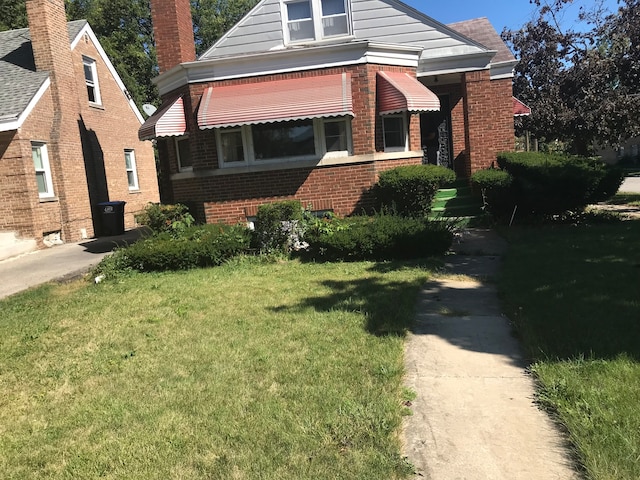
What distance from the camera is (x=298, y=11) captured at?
39.3 feet

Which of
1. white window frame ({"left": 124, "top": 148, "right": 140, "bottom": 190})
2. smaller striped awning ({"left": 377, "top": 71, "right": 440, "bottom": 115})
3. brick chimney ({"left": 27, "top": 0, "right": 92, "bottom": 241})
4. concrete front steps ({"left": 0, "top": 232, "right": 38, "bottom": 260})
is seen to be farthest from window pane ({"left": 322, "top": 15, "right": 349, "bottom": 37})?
white window frame ({"left": 124, "top": 148, "right": 140, "bottom": 190})

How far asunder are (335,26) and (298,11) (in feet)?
3.20

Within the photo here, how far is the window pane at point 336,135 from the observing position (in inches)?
433

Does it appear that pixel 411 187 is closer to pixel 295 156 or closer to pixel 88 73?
pixel 295 156

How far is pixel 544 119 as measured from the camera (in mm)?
19344

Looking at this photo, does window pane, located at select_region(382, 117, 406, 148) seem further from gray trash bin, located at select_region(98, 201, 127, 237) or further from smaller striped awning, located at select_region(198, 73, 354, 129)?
gray trash bin, located at select_region(98, 201, 127, 237)

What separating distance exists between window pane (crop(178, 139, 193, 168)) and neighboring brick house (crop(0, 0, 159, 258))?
4.37 m

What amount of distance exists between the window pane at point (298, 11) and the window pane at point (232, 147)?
11.0 ft

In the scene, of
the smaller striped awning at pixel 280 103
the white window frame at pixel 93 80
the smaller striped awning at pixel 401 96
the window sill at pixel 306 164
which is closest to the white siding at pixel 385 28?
the smaller striped awning at pixel 401 96

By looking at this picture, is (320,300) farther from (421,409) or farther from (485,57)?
(485,57)

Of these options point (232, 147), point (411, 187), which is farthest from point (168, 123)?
point (411, 187)

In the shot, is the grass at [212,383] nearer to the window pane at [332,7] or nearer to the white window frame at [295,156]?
the white window frame at [295,156]

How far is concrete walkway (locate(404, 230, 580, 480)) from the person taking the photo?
275 centimetres

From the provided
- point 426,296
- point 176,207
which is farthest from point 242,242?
point 426,296
